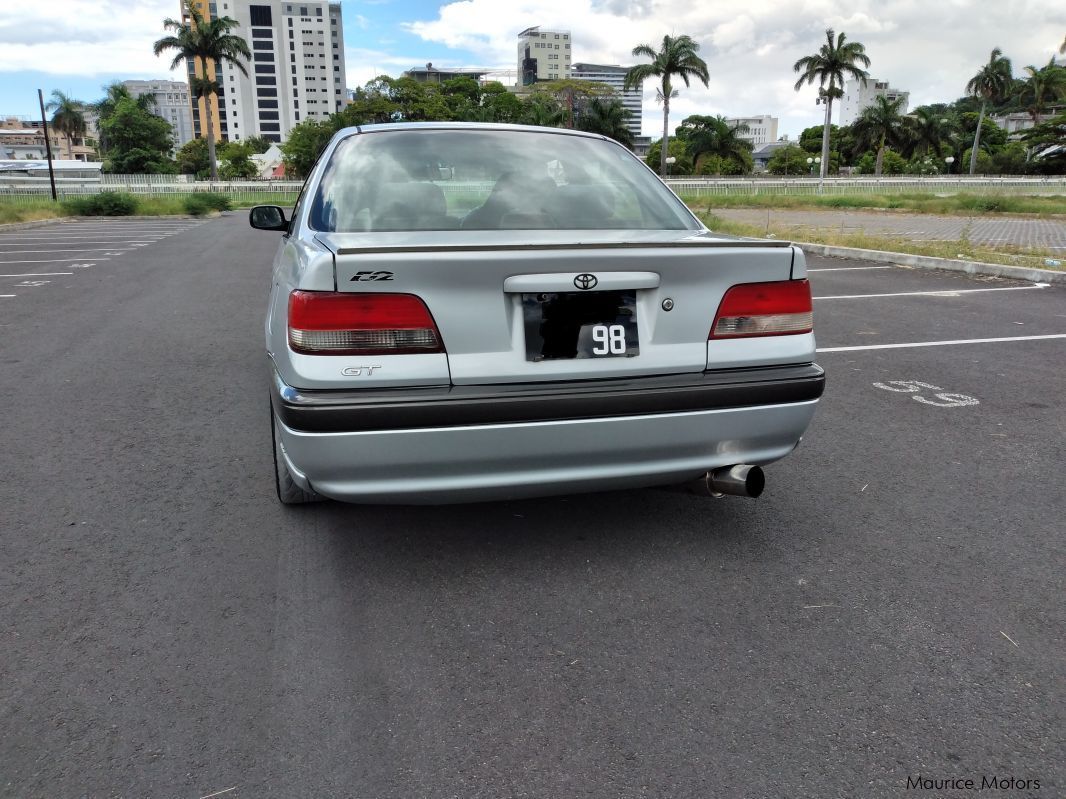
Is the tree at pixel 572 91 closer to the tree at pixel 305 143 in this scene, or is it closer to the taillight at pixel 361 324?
the tree at pixel 305 143

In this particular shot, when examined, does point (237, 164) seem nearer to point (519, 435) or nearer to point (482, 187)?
point (482, 187)

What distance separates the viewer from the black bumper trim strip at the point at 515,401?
8.04 ft

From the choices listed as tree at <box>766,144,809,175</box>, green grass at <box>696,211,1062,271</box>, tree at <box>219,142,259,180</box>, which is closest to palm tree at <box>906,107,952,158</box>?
tree at <box>766,144,809,175</box>

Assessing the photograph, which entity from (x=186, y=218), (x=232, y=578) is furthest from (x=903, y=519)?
(x=186, y=218)

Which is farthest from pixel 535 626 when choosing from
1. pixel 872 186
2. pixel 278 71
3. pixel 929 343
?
pixel 278 71

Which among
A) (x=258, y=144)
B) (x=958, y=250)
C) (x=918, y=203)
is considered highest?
(x=258, y=144)

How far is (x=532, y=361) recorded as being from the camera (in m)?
2.59

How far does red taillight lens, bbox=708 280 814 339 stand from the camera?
2809 millimetres

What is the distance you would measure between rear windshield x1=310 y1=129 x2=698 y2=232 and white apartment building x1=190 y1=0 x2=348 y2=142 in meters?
144

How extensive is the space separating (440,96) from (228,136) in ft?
244

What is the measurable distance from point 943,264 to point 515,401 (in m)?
11.3

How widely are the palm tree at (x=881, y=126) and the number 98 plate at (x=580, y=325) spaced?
8682 centimetres

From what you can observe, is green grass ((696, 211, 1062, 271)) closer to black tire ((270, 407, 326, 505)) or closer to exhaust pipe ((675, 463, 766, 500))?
exhaust pipe ((675, 463, 766, 500))

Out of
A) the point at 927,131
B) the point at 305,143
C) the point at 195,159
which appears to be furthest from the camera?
the point at 195,159
